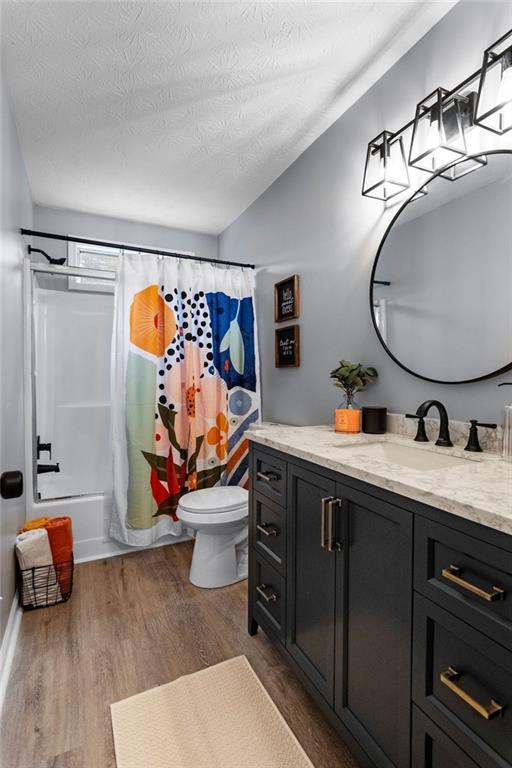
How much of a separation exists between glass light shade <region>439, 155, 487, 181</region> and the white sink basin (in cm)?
98

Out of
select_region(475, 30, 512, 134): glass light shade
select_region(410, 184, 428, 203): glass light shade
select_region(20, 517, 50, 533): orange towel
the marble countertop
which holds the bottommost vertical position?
select_region(20, 517, 50, 533): orange towel

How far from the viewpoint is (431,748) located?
0.85m

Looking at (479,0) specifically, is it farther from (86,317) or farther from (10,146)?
(86,317)

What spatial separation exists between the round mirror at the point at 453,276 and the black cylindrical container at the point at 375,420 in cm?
22

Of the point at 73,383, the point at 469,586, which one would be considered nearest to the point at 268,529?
the point at 469,586

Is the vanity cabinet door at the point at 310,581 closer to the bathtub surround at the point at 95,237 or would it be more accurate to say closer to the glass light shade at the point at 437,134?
the glass light shade at the point at 437,134

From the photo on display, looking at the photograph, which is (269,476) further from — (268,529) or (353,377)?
(353,377)

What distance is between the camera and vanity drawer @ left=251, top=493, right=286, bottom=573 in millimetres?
1465

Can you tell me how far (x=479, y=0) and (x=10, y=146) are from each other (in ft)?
6.60

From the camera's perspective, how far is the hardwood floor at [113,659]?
1.22 meters

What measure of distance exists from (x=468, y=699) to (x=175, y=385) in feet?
7.05

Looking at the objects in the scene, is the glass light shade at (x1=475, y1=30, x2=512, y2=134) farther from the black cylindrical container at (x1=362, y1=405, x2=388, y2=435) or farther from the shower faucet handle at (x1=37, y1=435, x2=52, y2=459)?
the shower faucet handle at (x1=37, y1=435, x2=52, y2=459)

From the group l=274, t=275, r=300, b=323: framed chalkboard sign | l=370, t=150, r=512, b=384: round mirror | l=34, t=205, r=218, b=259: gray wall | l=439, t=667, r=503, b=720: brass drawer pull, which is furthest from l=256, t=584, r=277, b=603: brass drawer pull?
l=34, t=205, r=218, b=259: gray wall

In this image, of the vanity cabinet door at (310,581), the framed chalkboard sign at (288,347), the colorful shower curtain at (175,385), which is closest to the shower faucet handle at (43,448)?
the colorful shower curtain at (175,385)
